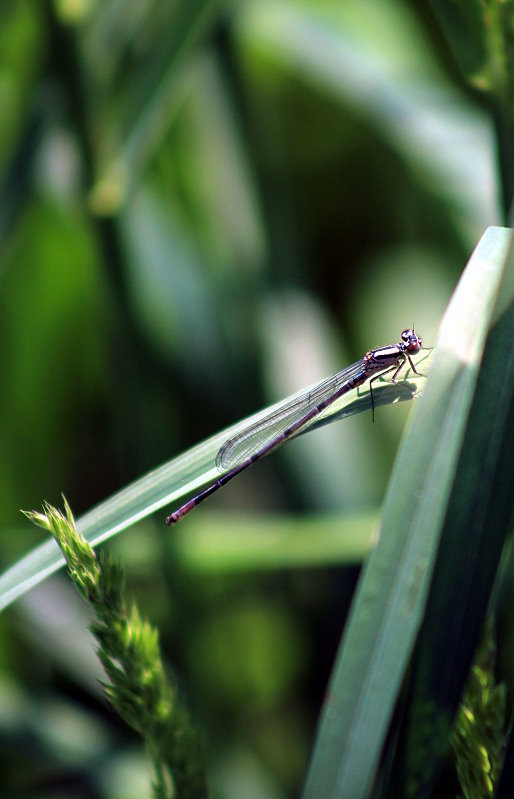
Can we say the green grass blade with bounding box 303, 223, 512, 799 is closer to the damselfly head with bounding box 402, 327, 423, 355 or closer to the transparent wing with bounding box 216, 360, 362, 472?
the transparent wing with bounding box 216, 360, 362, 472

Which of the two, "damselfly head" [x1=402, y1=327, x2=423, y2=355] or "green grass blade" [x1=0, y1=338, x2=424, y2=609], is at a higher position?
"damselfly head" [x1=402, y1=327, x2=423, y2=355]

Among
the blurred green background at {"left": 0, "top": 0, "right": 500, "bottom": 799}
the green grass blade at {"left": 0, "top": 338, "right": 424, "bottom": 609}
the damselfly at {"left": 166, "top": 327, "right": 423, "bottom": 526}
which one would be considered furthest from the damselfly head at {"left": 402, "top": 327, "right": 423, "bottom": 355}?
the green grass blade at {"left": 0, "top": 338, "right": 424, "bottom": 609}

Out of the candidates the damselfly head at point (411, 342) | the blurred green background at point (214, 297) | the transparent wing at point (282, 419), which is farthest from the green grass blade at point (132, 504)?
the blurred green background at point (214, 297)

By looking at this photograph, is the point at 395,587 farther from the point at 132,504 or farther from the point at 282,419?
the point at 282,419

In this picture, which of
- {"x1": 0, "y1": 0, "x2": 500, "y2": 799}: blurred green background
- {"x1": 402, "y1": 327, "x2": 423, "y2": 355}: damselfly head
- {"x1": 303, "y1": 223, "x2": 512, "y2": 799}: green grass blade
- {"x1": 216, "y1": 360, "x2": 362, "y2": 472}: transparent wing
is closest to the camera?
{"x1": 303, "y1": 223, "x2": 512, "y2": 799}: green grass blade

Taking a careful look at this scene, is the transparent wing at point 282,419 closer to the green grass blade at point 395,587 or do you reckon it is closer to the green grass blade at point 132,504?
the green grass blade at point 132,504
